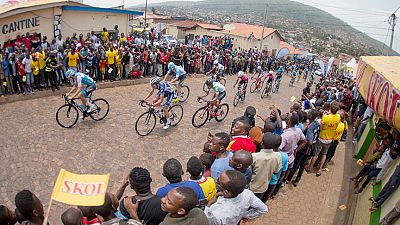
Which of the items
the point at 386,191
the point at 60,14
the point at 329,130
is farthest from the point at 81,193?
the point at 60,14

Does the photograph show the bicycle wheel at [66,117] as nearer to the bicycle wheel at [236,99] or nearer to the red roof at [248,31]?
the bicycle wheel at [236,99]

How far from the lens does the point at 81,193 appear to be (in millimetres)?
2830

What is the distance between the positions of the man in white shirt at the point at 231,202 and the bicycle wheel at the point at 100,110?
23.4ft

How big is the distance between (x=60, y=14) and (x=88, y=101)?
9.83m

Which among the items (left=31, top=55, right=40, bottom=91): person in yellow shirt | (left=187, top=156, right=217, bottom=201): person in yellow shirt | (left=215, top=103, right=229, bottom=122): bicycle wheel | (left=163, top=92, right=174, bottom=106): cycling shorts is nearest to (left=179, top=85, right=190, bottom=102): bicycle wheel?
(left=215, top=103, right=229, bottom=122): bicycle wheel

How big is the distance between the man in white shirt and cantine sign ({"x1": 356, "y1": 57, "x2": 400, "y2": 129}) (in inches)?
137

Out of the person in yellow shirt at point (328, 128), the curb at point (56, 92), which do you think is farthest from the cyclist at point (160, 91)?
the curb at point (56, 92)

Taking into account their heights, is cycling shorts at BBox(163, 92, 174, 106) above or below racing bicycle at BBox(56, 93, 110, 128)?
above

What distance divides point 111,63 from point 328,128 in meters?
10.0

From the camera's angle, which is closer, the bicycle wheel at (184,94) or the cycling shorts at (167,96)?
the cycling shorts at (167,96)

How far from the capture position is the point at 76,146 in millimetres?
8016

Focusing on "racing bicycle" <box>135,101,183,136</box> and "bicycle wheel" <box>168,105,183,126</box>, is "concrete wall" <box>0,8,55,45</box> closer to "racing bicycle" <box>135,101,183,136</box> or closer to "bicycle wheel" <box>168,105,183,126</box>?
"racing bicycle" <box>135,101,183,136</box>

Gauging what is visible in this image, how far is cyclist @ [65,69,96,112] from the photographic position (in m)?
8.57

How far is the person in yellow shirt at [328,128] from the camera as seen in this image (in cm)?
719
